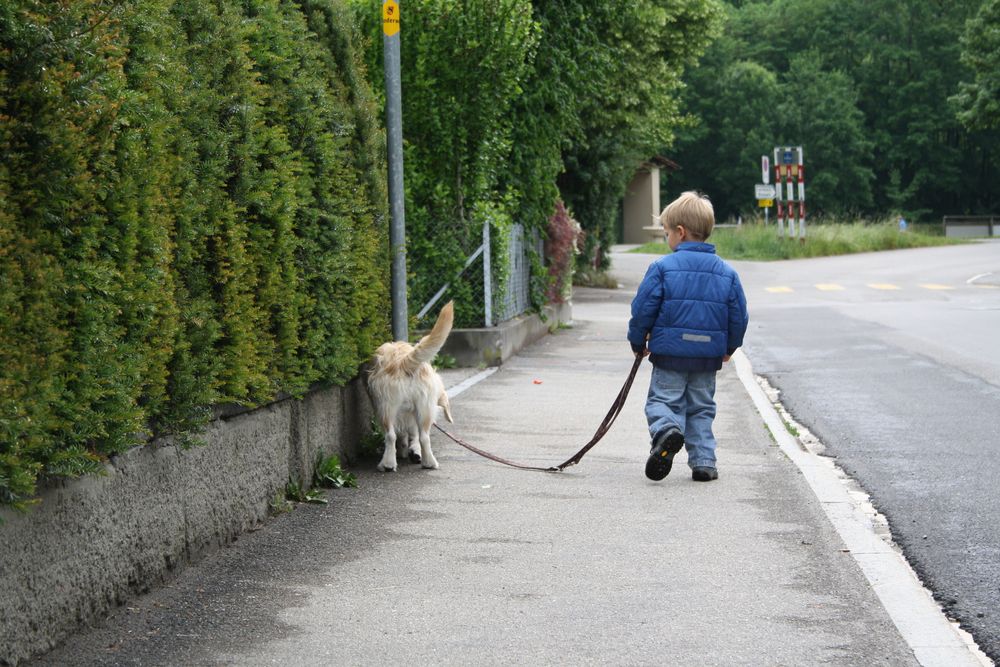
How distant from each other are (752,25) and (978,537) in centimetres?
9585

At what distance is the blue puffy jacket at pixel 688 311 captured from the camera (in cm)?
744

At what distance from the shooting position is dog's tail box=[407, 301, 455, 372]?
712 centimetres

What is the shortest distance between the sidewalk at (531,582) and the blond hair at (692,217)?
1535 millimetres

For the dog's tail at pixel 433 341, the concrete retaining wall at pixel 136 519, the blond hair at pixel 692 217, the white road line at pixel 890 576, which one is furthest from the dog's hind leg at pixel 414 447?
the white road line at pixel 890 576

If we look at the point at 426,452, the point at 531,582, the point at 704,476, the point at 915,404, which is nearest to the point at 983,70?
the point at 915,404

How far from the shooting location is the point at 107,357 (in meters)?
4.17

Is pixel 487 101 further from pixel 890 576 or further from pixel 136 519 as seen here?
pixel 136 519

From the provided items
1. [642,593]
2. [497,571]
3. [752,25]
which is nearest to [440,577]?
[497,571]

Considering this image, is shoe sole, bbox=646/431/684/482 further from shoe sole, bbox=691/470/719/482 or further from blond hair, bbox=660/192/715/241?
blond hair, bbox=660/192/715/241

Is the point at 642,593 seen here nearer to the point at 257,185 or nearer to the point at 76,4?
the point at 257,185

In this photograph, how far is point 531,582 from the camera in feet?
17.1

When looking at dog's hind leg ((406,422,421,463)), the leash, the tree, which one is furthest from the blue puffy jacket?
A: the tree

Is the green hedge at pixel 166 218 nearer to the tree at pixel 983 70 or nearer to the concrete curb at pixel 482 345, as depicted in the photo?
the concrete curb at pixel 482 345

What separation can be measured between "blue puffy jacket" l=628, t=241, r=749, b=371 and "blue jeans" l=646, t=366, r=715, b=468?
103 mm
